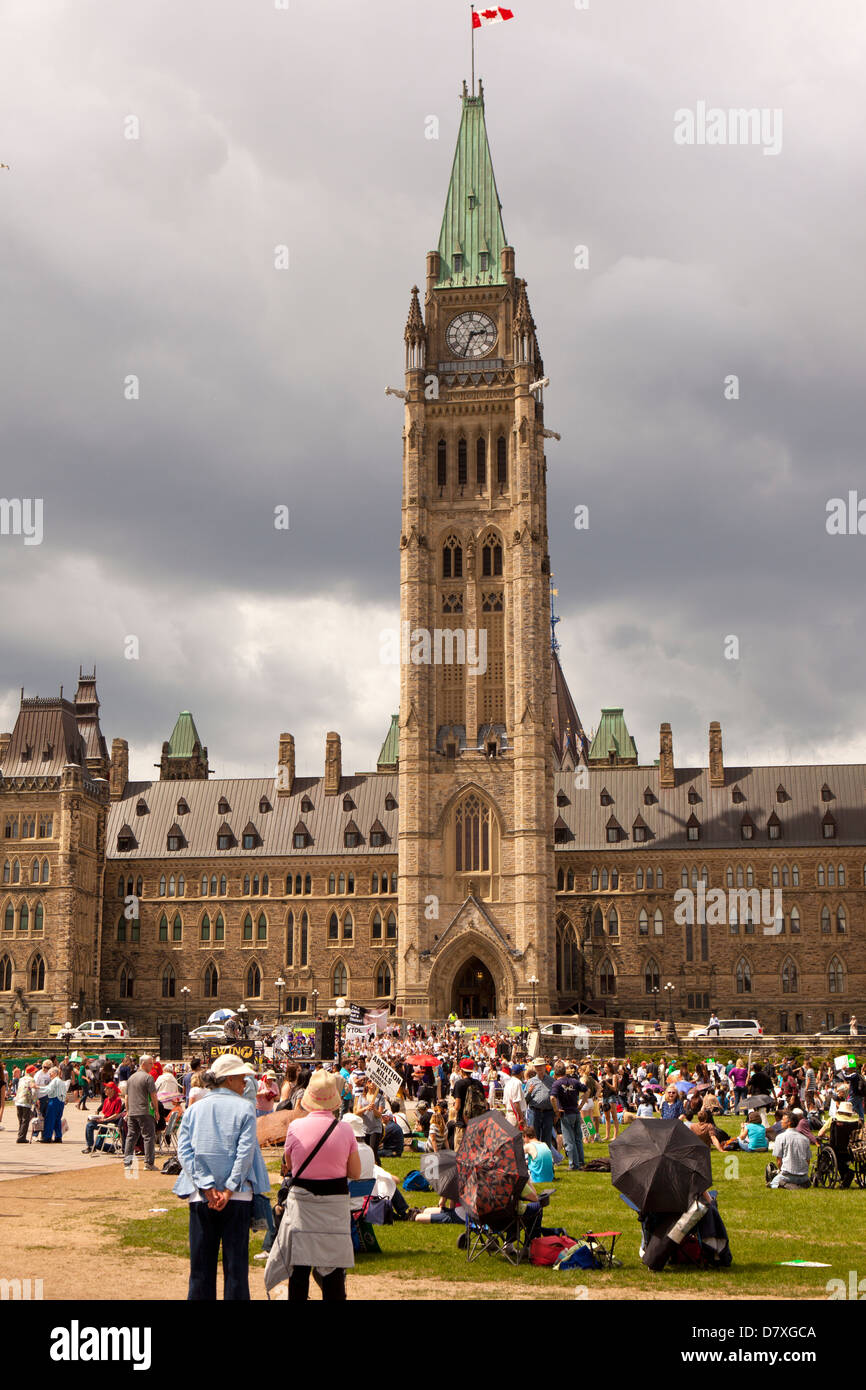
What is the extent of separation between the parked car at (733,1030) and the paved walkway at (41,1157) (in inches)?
1531

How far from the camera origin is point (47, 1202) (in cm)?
1969

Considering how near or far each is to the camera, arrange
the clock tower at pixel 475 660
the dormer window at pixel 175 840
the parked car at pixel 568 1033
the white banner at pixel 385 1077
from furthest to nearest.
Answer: the dormer window at pixel 175 840 < the clock tower at pixel 475 660 < the parked car at pixel 568 1033 < the white banner at pixel 385 1077

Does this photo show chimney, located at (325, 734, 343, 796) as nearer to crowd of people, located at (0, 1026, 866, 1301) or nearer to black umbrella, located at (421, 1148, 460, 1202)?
crowd of people, located at (0, 1026, 866, 1301)

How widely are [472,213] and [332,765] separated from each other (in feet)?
122

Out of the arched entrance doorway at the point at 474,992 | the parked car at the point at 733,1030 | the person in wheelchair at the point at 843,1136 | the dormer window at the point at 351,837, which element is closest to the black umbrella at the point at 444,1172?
the person in wheelchair at the point at 843,1136

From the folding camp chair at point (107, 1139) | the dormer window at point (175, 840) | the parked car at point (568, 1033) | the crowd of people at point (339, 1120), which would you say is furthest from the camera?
the dormer window at point (175, 840)

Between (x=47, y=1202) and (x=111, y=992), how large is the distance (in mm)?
76178

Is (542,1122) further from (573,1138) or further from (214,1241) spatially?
(214,1241)

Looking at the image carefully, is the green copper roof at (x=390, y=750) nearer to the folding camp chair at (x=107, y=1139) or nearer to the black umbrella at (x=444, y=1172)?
the folding camp chair at (x=107, y=1139)

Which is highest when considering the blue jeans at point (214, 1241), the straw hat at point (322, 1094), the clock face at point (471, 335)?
the clock face at point (471, 335)

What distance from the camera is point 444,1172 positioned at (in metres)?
17.5

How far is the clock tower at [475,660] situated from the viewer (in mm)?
81062
